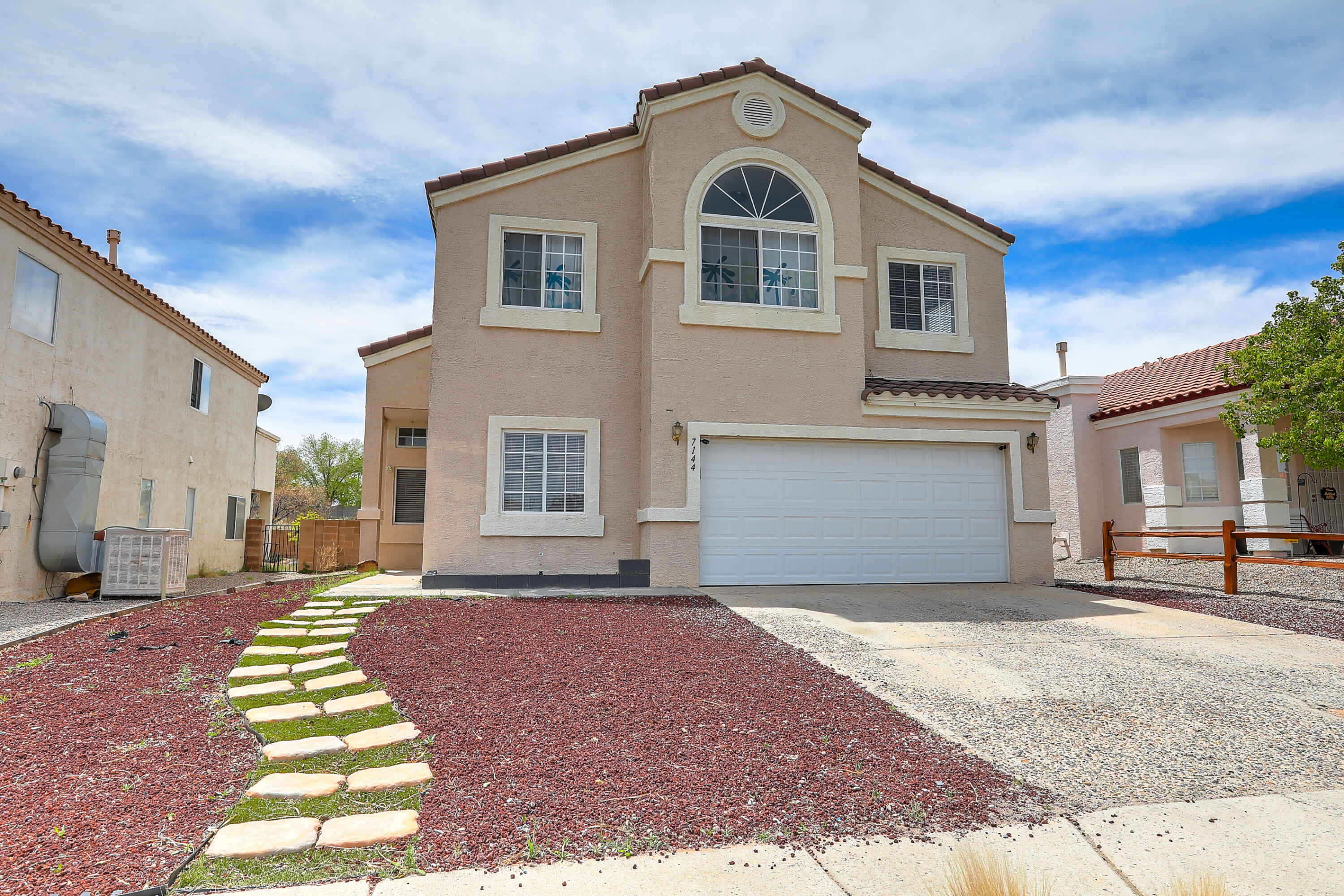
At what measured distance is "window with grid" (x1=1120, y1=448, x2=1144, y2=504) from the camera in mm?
17938

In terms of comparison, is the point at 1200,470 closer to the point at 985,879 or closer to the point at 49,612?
the point at 985,879

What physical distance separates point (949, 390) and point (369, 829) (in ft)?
35.3

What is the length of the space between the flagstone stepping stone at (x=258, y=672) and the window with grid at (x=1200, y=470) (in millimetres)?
18683

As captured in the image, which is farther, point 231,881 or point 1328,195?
point 1328,195

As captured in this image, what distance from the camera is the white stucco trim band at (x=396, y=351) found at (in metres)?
14.6

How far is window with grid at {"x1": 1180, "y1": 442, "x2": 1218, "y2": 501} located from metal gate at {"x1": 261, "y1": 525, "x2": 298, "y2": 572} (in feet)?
73.9

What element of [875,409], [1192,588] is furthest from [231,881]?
[1192,588]

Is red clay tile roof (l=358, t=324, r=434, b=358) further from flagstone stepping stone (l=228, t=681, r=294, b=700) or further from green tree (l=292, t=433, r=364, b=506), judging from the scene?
green tree (l=292, t=433, r=364, b=506)

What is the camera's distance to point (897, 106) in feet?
38.0

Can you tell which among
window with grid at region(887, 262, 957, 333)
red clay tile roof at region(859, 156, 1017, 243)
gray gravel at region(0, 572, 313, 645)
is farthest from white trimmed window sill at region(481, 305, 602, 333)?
gray gravel at region(0, 572, 313, 645)

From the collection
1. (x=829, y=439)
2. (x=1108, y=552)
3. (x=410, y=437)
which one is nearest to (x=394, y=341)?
(x=410, y=437)

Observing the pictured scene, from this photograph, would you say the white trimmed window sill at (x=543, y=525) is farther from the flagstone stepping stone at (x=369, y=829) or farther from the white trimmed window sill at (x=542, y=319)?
the flagstone stepping stone at (x=369, y=829)

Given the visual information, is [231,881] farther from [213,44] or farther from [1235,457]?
[1235,457]

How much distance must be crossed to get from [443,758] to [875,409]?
918cm
